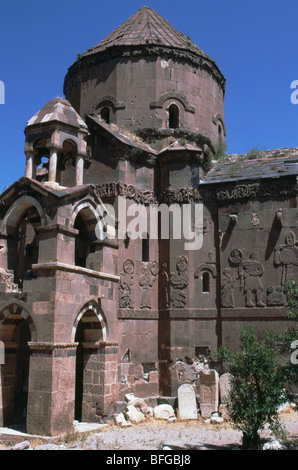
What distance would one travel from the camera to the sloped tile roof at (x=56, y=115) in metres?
14.4

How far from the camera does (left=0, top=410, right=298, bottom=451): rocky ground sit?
1061 cm

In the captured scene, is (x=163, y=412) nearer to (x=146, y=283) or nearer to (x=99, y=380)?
(x=99, y=380)

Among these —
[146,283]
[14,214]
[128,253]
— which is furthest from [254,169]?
[14,214]

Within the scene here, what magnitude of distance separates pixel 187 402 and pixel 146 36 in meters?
13.5

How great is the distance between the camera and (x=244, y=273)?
50.3 feet

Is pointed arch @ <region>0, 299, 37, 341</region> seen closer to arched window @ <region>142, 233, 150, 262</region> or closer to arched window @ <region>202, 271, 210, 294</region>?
arched window @ <region>142, 233, 150, 262</region>

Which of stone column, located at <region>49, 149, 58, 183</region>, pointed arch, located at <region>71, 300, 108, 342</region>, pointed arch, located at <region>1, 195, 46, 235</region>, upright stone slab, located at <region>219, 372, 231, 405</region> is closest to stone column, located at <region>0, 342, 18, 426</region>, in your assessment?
pointed arch, located at <region>71, 300, 108, 342</region>

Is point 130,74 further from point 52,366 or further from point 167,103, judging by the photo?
point 52,366

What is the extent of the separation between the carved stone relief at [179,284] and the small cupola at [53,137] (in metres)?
4.14

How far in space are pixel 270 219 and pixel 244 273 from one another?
6.31 feet

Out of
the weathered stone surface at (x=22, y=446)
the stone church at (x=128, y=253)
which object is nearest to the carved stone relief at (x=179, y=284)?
the stone church at (x=128, y=253)

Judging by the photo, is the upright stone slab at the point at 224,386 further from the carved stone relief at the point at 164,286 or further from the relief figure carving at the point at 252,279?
the carved stone relief at the point at 164,286
